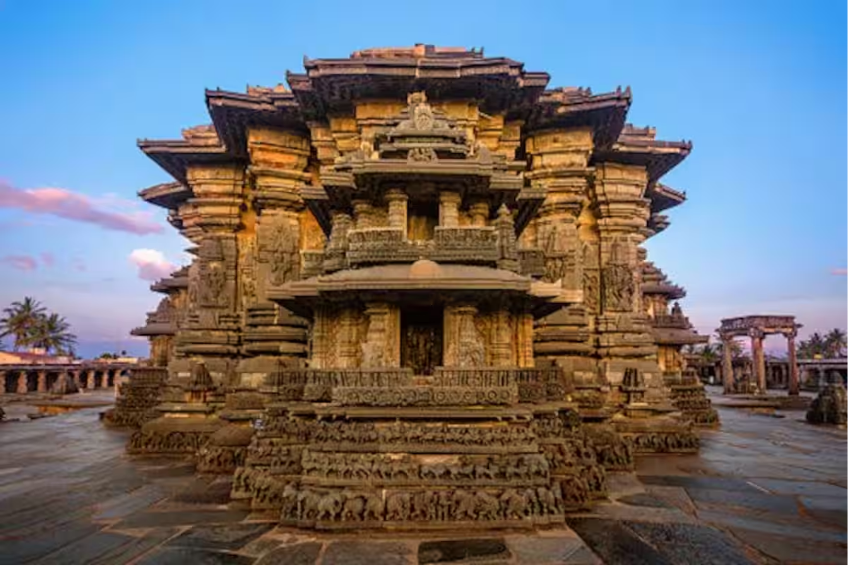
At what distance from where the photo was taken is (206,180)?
1494 cm

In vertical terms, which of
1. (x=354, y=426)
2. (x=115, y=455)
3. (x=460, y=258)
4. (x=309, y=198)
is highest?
(x=309, y=198)

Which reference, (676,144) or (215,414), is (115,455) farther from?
(676,144)

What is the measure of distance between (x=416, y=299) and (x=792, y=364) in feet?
124

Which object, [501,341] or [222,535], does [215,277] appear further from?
[501,341]

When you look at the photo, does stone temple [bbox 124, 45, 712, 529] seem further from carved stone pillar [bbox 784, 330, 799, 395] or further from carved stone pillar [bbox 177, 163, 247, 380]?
carved stone pillar [bbox 784, 330, 799, 395]

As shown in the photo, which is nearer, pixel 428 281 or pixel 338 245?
pixel 428 281

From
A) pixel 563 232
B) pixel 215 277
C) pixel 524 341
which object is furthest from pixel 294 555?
pixel 563 232

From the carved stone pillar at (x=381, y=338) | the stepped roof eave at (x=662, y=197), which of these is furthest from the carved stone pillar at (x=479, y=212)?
the stepped roof eave at (x=662, y=197)

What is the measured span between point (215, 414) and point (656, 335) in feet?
49.4

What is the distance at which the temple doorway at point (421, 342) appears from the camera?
8.92 meters

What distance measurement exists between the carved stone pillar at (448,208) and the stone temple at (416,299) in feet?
0.11

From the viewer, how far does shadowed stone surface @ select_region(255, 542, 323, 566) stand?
17.6ft

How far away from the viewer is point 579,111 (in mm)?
12703

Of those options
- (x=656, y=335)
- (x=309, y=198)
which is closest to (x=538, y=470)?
(x=309, y=198)
